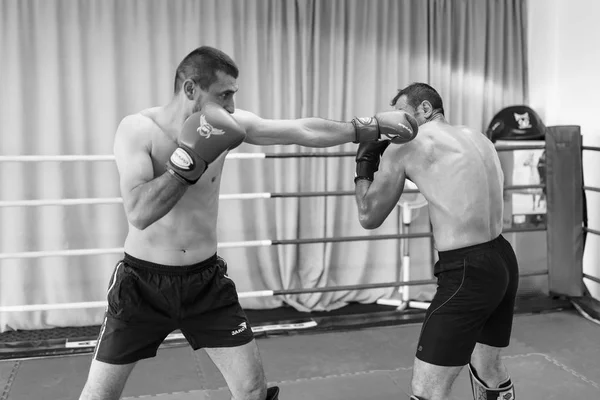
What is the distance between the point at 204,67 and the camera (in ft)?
6.32

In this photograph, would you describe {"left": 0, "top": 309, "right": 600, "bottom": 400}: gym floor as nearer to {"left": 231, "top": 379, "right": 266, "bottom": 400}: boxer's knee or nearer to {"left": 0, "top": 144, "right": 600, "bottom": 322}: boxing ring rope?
{"left": 0, "top": 144, "right": 600, "bottom": 322}: boxing ring rope

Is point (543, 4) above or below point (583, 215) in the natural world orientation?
above

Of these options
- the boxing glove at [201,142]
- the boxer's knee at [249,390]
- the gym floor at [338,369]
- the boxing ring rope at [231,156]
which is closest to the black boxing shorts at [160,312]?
the boxer's knee at [249,390]

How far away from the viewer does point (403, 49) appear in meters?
4.56

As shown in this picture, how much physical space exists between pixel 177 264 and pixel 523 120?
3.00 m

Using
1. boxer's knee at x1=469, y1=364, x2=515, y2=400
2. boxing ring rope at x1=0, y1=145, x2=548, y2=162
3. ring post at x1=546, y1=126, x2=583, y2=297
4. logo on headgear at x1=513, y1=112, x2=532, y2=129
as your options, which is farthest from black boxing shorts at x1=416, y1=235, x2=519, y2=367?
logo on headgear at x1=513, y1=112, x2=532, y2=129

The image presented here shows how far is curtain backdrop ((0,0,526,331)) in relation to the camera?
4016mm

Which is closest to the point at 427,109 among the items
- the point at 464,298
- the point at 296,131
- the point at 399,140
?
the point at 399,140

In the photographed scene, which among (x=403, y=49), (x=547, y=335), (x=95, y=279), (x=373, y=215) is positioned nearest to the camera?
(x=373, y=215)

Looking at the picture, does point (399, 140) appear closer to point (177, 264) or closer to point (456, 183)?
point (456, 183)

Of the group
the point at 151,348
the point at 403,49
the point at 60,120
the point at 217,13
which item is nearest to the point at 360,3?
the point at 403,49

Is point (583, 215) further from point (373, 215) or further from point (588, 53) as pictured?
point (373, 215)

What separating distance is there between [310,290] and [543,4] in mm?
2490

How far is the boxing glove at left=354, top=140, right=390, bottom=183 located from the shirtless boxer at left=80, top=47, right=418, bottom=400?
530mm
